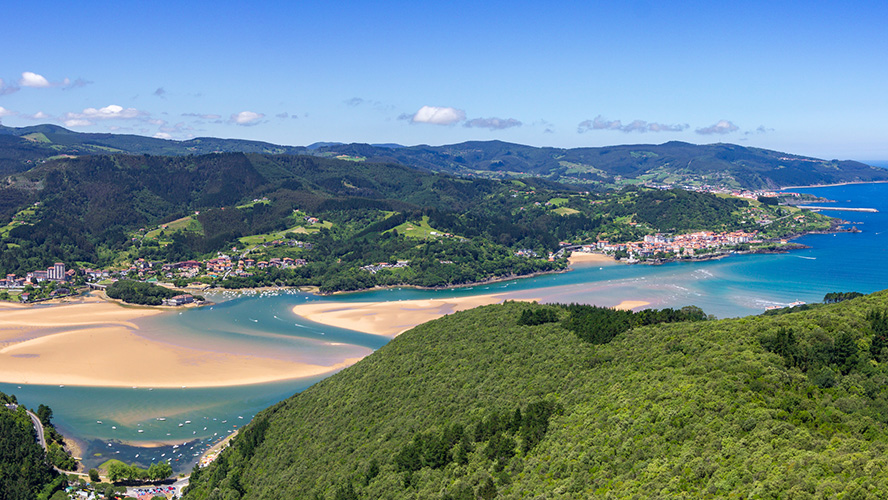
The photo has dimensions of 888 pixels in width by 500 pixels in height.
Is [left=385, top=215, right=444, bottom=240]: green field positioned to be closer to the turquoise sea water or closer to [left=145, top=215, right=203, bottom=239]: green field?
the turquoise sea water

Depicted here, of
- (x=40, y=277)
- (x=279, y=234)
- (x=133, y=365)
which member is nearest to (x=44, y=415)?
(x=133, y=365)

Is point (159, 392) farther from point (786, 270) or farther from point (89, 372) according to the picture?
point (786, 270)

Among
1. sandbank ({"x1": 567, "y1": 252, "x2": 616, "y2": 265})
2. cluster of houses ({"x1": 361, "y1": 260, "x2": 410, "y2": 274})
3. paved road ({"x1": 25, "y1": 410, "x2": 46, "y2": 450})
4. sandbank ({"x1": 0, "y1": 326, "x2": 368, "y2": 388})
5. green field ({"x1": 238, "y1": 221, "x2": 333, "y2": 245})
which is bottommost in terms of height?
paved road ({"x1": 25, "y1": 410, "x2": 46, "y2": 450})

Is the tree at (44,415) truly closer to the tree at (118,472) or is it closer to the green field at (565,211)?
the tree at (118,472)

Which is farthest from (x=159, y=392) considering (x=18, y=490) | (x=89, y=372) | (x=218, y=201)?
(x=218, y=201)

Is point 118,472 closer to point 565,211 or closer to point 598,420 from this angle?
point 598,420

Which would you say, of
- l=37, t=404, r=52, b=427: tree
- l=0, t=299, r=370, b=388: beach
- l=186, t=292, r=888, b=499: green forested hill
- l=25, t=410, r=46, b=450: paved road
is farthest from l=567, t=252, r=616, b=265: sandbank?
l=25, t=410, r=46, b=450: paved road

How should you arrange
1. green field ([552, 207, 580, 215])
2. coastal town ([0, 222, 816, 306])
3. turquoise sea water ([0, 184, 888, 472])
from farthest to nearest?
green field ([552, 207, 580, 215]) → coastal town ([0, 222, 816, 306]) → turquoise sea water ([0, 184, 888, 472])
